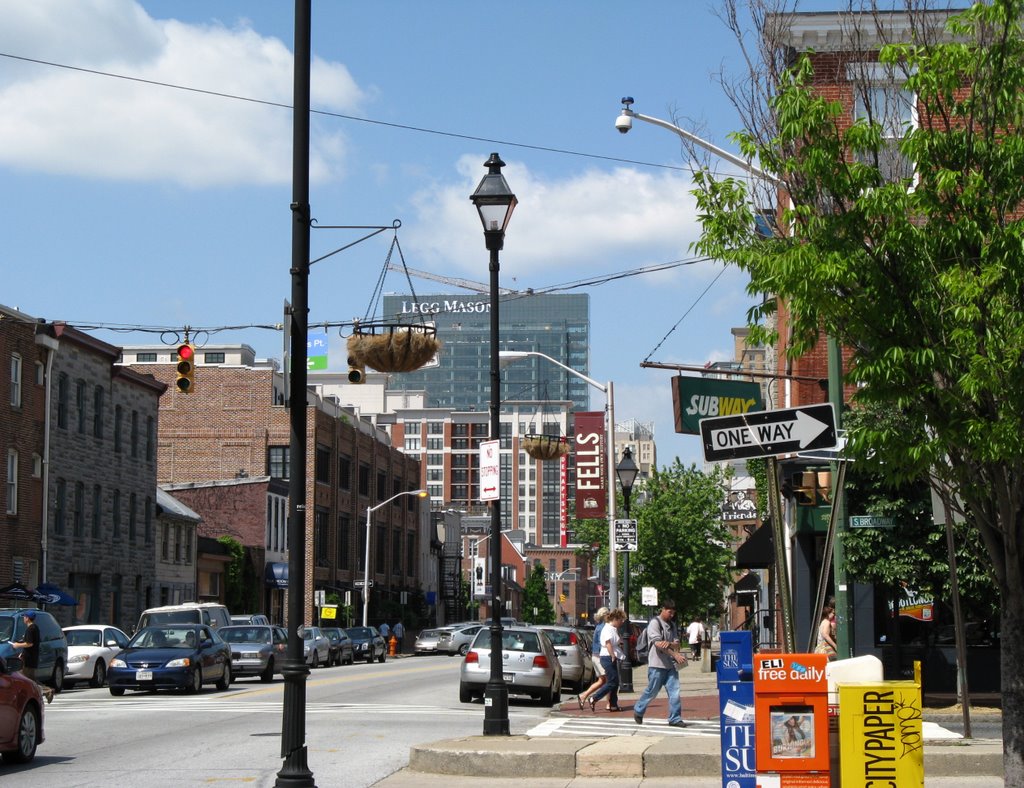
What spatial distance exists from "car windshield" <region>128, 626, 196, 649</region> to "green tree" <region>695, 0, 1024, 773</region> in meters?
22.9

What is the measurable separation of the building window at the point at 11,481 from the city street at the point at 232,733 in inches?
498

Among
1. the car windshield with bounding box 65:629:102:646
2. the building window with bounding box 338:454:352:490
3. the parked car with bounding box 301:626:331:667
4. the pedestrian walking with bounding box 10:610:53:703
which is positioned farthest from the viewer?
the building window with bounding box 338:454:352:490

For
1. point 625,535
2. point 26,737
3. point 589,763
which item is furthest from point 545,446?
point 589,763

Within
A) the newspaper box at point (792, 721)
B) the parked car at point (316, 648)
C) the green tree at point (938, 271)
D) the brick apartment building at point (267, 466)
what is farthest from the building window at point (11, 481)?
the newspaper box at point (792, 721)

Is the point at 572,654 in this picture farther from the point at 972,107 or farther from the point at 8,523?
the point at 972,107

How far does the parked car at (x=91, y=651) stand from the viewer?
113 feet

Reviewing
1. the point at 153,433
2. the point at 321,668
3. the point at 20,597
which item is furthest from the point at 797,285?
the point at 153,433

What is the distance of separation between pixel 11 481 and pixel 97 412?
26.2 ft

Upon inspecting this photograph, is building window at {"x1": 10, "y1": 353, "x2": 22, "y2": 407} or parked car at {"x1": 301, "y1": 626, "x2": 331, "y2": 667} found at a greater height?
building window at {"x1": 10, "y1": 353, "x2": 22, "y2": 407}

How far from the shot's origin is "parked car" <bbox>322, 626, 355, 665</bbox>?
51662 millimetres

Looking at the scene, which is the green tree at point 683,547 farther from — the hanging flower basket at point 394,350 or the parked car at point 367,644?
the hanging flower basket at point 394,350

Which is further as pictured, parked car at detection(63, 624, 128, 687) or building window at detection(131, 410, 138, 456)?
building window at detection(131, 410, 138, 456)

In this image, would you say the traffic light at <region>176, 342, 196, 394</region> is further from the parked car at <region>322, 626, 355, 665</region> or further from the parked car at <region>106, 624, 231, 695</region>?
the parked car at <region>322, 626, 355, 665</region>

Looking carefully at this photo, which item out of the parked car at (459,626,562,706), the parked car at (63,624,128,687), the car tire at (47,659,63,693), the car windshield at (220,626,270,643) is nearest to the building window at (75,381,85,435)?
the car windshield at (220,626,270,643)
